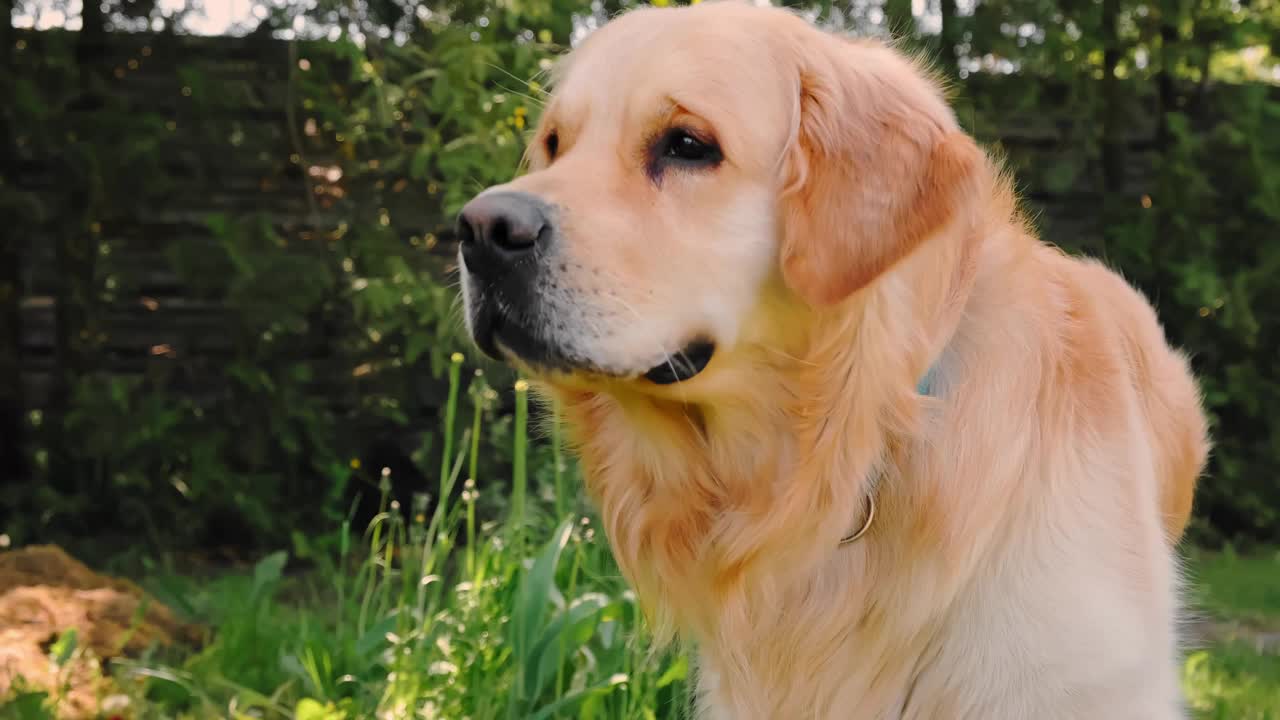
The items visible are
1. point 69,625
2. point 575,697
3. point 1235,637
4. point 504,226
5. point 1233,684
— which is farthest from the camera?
point 1235,637

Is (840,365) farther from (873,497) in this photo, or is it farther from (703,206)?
(703,206)

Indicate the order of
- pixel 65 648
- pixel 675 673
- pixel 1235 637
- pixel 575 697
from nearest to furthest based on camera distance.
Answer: pixel 575 697
pixel 675 673
pixel 65 648
pixel 1235 637

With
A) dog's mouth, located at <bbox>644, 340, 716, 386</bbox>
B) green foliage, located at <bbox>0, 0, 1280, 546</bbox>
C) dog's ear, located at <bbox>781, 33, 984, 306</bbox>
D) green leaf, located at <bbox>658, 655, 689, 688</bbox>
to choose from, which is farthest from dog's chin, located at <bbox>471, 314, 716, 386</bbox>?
green foliage, located at <bbox>0, 0, 1280, 546</bbox>

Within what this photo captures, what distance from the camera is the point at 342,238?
4.84 metres

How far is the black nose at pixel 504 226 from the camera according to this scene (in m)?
1.86

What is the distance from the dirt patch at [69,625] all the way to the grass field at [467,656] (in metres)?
0.06

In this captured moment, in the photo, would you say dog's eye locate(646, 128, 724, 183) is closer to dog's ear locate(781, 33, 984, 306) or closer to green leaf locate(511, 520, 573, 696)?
dog's ear locate(781, 33, 984, 306)

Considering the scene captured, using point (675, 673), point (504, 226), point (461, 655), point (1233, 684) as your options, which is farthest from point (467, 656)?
point (1233, 684)

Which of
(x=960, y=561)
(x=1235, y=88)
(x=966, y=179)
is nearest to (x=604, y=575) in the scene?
(x=960, y=561)

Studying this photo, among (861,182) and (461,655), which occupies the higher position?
(861,182)

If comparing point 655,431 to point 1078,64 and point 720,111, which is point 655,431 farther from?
point 1078,64

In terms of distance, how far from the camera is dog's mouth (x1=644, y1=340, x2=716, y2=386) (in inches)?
79.1

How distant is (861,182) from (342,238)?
3.21m

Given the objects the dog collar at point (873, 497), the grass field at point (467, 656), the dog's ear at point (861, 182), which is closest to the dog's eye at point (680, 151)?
the dog's ear at point (861, 182)
